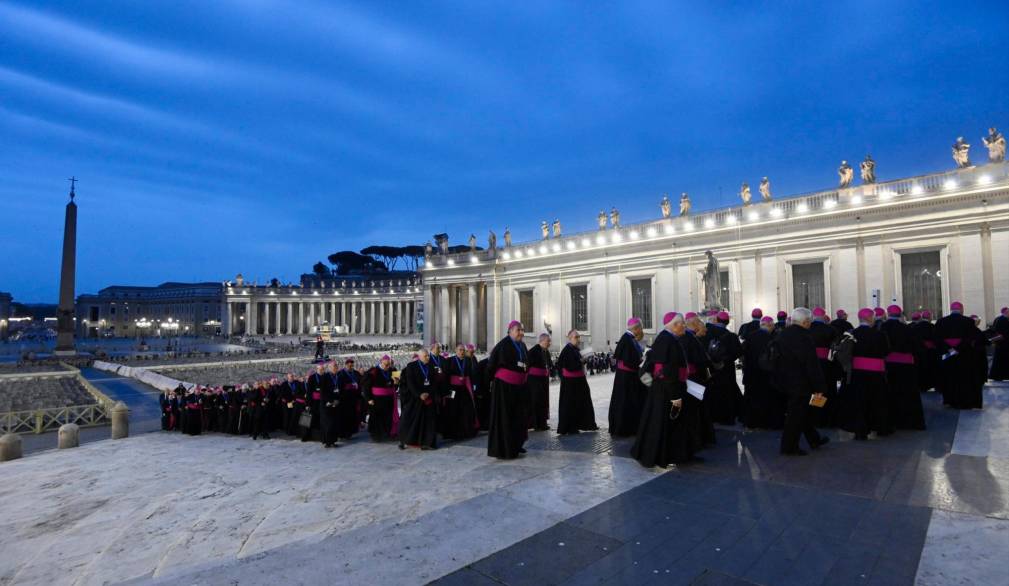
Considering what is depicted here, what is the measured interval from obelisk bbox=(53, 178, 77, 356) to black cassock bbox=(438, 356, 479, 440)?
49.8m

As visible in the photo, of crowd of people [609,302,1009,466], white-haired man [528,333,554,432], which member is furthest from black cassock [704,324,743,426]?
white-haired man [528,333,554,432]

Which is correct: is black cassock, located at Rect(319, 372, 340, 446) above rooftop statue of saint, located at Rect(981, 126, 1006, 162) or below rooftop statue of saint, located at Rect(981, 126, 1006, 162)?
below

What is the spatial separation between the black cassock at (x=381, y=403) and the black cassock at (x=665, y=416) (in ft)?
18.8

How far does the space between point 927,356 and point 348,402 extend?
1314cm

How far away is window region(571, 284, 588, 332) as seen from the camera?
132 ft

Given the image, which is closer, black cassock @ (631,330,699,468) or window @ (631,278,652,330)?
black cassock @ (631,330,699,468)

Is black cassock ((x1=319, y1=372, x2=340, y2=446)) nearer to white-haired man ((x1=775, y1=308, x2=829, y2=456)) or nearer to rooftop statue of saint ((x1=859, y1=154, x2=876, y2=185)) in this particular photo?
white-haired man ((x1=775, y1=308, x2=829, y2=456))

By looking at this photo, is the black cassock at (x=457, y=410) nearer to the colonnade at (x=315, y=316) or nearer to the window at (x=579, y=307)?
the window at (x=579, y=307)

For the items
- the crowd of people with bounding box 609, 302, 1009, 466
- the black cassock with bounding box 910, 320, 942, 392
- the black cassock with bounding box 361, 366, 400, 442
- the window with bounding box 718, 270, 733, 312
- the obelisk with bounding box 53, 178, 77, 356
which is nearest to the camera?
the crowd of people with bounding box 609, 302, 1009, 466

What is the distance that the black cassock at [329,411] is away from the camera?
35.5 ft

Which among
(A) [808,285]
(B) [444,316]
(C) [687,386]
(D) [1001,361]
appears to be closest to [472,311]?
(B) [444,316]

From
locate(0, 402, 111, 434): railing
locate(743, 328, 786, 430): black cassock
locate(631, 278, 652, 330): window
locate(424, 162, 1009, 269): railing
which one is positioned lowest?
locate(0, 402, 111, 434): railing

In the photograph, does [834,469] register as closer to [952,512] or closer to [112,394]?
[952,512]

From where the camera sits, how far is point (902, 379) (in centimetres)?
819
